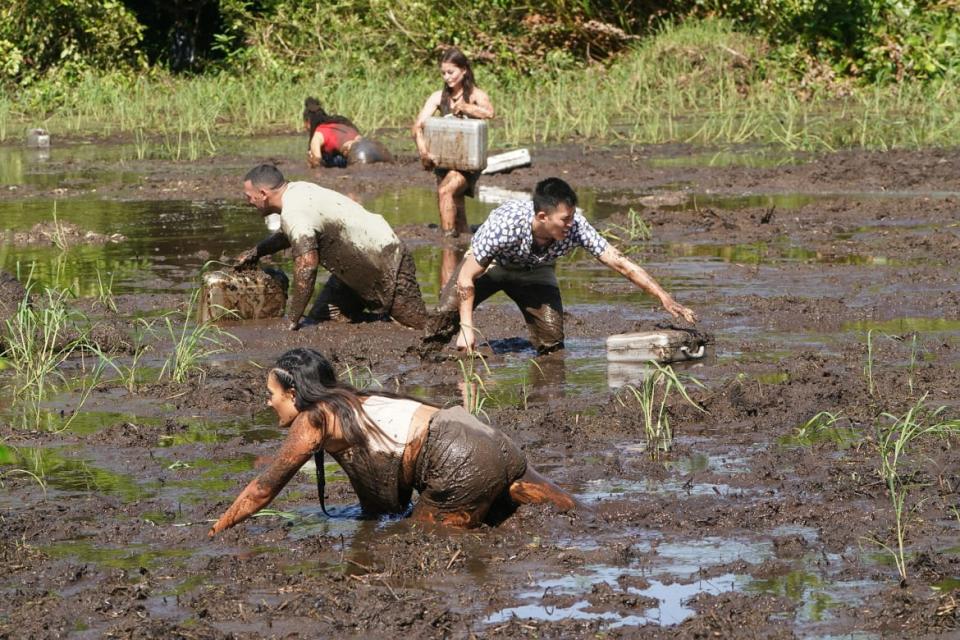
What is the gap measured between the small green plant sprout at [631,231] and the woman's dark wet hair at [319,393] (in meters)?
6.55

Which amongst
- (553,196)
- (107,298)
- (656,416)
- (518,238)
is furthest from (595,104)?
(656,416)

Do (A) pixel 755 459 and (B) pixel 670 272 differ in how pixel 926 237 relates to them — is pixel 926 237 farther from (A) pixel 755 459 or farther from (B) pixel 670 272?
(A) pixel 755 459

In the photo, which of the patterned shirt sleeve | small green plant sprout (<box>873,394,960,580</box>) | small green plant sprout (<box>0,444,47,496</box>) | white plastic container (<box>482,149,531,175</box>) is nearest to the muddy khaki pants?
the patterned shirt sleeve

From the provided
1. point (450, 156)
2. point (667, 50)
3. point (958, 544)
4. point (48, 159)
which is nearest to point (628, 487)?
point (958, 544)

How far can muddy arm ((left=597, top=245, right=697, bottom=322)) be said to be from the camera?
820 centimetres

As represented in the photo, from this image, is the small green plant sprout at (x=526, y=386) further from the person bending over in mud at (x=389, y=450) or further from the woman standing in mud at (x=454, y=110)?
the woman standing in mud at (x=454, y=110)

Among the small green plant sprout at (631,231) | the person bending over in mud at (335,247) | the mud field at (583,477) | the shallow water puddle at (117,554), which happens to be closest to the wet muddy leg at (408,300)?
the person bending over in mud at (335,247)

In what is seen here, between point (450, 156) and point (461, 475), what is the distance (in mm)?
7122

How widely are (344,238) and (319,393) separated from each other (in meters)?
4.34

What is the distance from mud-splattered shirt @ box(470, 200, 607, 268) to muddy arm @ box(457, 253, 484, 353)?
0.07m

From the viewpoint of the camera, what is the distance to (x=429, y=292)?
11469mm

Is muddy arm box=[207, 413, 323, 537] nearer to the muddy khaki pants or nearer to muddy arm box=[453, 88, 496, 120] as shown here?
the muddy khaki pants

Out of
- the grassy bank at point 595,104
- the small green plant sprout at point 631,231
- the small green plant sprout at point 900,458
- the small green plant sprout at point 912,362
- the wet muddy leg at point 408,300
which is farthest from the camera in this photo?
the grassy bank at point 595,104

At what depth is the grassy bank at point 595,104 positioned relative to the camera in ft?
63.3
